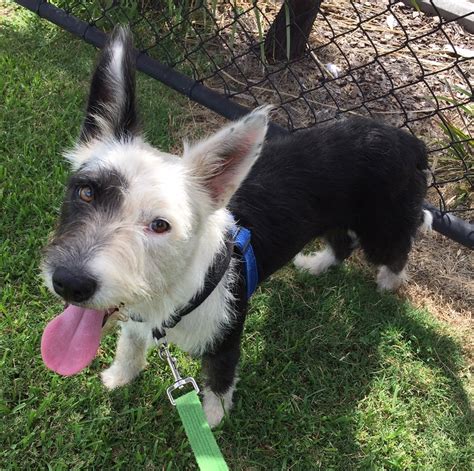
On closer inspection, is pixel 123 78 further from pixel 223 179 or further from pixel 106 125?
pixel 223 179

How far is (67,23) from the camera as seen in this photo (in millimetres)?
4496

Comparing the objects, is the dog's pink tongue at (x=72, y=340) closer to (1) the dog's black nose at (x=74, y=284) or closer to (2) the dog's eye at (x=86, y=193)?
(1) the dog's black nose at (x=74, y=284)

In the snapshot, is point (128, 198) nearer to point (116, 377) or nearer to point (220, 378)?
point (220, 378)

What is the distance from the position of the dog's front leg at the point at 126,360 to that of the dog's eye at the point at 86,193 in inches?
35.5

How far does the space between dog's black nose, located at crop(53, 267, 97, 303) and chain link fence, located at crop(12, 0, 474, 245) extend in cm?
264

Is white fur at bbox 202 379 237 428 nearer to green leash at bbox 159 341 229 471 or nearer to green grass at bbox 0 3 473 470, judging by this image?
green grass at bbox 0 3 473 470

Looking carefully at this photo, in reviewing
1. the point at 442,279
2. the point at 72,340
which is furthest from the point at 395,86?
the point at 72,340

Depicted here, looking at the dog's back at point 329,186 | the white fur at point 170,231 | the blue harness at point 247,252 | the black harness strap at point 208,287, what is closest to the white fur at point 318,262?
the dog's back at point 329,186

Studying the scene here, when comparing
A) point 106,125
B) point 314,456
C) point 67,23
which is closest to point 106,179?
point 106,125

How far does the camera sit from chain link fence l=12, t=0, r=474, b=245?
4.20 meters

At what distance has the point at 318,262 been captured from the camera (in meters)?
3.56

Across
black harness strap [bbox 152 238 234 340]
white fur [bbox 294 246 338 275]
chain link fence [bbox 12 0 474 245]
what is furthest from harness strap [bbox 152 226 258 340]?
chain link fence [bbox 12 0 474 245]

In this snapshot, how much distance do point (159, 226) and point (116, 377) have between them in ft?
4.19

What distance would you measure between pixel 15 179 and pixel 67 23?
179 centimetres
